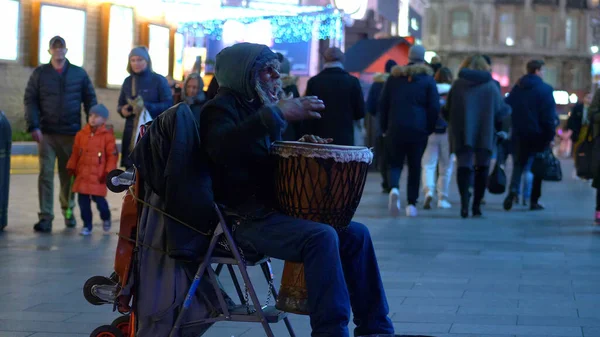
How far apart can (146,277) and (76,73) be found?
636 centimetres

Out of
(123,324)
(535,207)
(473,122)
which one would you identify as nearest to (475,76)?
(473,122)

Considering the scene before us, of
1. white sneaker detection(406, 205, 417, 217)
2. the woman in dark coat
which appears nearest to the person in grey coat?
white sneaker detection(406, 205, 417, 217)

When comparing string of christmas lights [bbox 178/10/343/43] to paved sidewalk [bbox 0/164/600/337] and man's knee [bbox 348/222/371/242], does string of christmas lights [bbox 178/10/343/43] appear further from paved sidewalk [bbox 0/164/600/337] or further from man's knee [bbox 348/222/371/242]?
man's knee [bbox 348/222/371/242]

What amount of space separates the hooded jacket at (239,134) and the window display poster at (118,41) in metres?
19.7

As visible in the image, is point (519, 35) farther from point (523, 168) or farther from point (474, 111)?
point (474, 111)

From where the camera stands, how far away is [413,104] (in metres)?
12.8

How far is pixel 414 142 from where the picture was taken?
12773 millimetres

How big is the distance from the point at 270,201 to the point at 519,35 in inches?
3083

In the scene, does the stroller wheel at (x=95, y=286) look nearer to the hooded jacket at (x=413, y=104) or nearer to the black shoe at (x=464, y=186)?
the hooded jacket at (x=413, y=104)

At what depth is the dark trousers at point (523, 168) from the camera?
1423cm

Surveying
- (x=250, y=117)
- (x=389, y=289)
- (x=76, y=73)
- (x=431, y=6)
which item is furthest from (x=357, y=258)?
(x=431, y=6)

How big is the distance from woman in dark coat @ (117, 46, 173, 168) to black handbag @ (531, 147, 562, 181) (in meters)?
4.90

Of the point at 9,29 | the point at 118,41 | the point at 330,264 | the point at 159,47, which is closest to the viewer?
the point at 330,264

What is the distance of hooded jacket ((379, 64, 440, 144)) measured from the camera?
502 inches
